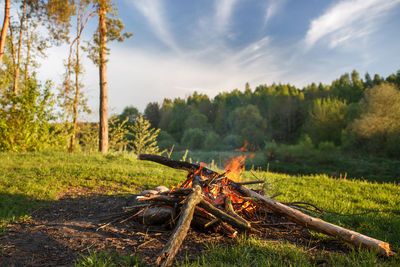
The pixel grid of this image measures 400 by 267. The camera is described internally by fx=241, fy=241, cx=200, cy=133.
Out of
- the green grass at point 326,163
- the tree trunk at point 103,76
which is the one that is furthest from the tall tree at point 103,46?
the green grass at point 326,163

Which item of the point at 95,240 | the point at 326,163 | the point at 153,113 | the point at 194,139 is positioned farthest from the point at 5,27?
the point at 153,113

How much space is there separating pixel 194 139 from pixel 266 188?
45146 millimetres

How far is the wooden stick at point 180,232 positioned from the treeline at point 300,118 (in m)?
24.0

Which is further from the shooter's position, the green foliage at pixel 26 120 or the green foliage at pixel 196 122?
the green foliage at pixel 196 122

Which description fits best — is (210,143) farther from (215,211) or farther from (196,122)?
(215,211)

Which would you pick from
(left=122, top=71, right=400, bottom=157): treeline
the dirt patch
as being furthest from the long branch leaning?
(left=122, top=71, right=400, bottom=157): treeline

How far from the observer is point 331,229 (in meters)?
3.07

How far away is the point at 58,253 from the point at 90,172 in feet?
16.1

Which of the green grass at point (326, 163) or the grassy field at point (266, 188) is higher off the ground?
the grassy field at point (266, 188)

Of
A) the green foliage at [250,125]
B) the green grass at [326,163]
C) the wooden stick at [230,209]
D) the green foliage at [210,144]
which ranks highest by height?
the green foliage at [250,125]

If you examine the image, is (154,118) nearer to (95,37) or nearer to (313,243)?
(95,37)

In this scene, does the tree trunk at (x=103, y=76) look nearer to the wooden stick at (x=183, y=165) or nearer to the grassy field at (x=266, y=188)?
the grassy field at (x=266, y=188)

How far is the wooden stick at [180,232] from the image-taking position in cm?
238

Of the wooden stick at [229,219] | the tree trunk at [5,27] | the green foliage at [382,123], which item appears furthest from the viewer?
the green foliage at [382,123]
